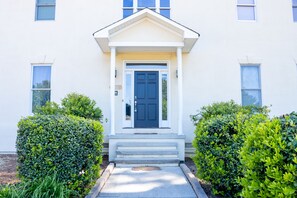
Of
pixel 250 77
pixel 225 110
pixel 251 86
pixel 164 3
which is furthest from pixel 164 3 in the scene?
pixel 225 110

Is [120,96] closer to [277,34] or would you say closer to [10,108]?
[10,108]

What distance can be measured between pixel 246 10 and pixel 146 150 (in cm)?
677

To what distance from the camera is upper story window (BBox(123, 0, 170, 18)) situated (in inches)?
362

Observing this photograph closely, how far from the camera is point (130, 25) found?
8.05 meters

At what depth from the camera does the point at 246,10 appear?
939 centimetres

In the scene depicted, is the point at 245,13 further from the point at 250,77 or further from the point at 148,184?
the point at 148,184

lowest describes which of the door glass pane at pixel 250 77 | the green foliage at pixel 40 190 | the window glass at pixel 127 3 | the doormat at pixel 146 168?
the doormat at pixel 146 168

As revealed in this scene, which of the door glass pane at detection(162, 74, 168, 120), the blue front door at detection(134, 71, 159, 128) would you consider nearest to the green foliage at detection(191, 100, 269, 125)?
the door glass pane at detection(162, 74, 168, 120)

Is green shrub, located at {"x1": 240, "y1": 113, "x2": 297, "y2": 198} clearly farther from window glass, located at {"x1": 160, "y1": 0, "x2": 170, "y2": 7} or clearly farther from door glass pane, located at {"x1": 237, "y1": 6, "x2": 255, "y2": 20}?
door glass pane, located at {"x1": 237, "y1": 6, "x2": 255, "y2": 20}

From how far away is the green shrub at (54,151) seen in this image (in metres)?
4.09

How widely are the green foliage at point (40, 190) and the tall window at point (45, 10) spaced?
7.17 m

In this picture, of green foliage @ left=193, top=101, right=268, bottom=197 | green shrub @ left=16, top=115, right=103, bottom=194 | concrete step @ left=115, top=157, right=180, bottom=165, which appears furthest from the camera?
concrete step @ left=115, top=157, right=180, bottom=165

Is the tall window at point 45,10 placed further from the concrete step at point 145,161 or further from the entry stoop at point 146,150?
the concrete step at point 145,161

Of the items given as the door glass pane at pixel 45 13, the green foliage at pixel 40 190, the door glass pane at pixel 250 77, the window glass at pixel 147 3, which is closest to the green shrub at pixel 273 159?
the green foliage at pixel 40 190
